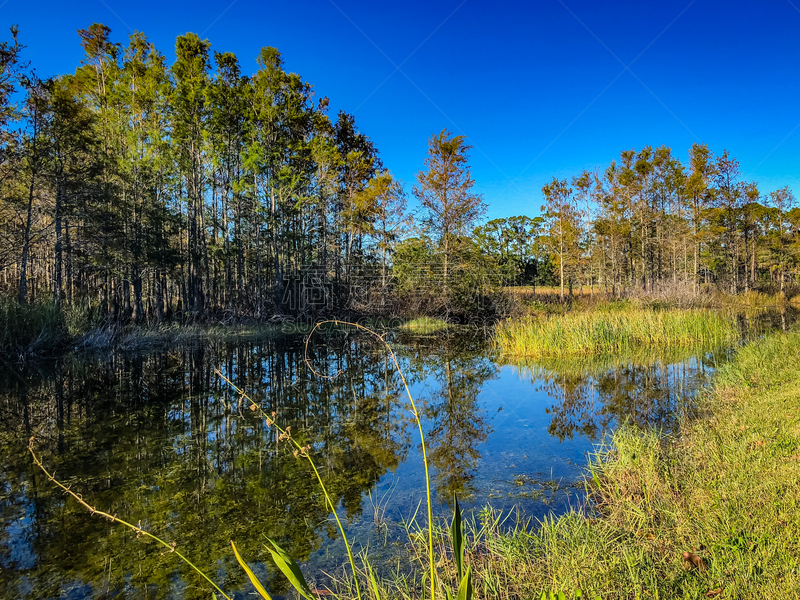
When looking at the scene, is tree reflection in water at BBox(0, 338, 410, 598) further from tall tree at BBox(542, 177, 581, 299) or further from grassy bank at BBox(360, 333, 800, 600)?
tall tree at BBox(542, 177, 581, 299)

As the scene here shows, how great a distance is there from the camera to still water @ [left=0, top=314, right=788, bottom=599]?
3016mm

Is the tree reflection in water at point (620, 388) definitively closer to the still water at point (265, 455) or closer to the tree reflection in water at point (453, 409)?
the still water at point (265, 455)

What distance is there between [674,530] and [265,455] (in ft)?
12.8

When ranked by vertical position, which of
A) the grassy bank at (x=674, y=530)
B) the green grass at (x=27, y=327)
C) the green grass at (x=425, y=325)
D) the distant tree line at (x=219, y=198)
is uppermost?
the distant tree line at (x=219, y=198)

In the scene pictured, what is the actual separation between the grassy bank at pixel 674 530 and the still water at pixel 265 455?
504 mm

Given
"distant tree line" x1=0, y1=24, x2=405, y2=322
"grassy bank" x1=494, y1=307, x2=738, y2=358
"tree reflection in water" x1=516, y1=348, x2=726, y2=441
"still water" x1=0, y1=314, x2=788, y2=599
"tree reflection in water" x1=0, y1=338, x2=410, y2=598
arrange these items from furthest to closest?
"distant tree line" x1=0, y1=24, x2=405, y2=322, "grassy bank" x1=494, y1=307, x2=738, y2=358, "tree reflection in water" x1=516, y1=348, x2=726, y2=441, "still water" x1=0, y1=314, x2=788, y2=599, "tree reflection in water" x1=0, y1=338, x2=410, y2=598

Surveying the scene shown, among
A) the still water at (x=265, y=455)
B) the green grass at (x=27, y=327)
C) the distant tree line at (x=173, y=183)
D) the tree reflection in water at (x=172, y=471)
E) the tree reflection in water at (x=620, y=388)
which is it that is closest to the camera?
the tree reflection in water at (x=172, y=471)

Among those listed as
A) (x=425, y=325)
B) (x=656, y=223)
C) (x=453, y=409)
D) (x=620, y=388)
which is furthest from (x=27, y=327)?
(x=656, y=223)

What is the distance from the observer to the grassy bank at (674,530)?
2.14 meters

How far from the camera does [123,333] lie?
14219 millimetres

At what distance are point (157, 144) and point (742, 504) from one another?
21.8 metres

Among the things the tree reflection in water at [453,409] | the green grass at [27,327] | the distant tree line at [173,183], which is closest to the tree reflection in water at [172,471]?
the tree reflection in water at [453,409]

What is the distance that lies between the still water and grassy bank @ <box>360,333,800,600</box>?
50 centimetres

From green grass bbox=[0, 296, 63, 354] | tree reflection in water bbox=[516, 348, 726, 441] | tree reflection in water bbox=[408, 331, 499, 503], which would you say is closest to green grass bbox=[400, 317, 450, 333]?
tree reflection in water bbox=[408, 331, 499, 503]
